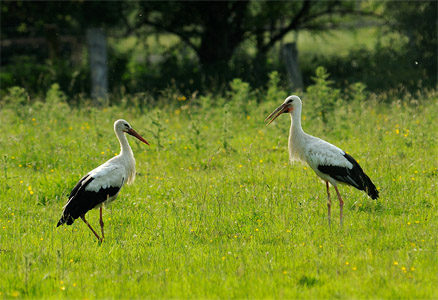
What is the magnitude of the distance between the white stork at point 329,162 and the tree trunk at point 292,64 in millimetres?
7899

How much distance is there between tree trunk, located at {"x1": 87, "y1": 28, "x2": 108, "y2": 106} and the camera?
16281mm

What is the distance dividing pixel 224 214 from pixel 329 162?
136 centimetres

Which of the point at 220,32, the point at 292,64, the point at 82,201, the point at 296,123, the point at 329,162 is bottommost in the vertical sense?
the point at 82,201

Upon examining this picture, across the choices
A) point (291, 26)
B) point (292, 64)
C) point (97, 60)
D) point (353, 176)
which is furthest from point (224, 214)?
point (291, 26)

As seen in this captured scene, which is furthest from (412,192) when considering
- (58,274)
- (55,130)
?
(55,130)

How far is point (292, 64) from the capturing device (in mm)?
15719

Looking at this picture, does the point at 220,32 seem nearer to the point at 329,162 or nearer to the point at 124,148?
the point at 124,148

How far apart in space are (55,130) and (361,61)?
984 centimetres

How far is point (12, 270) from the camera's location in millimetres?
5641

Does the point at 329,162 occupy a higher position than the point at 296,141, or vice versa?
the point at 296,141

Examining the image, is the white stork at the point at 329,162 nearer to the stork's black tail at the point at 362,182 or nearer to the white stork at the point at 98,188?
the stork's black tail at the point at 362,182

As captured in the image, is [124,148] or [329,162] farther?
[124,148]

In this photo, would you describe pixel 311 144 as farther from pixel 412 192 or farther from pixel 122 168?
pixel 122 168

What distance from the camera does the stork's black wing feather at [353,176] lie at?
717cm
